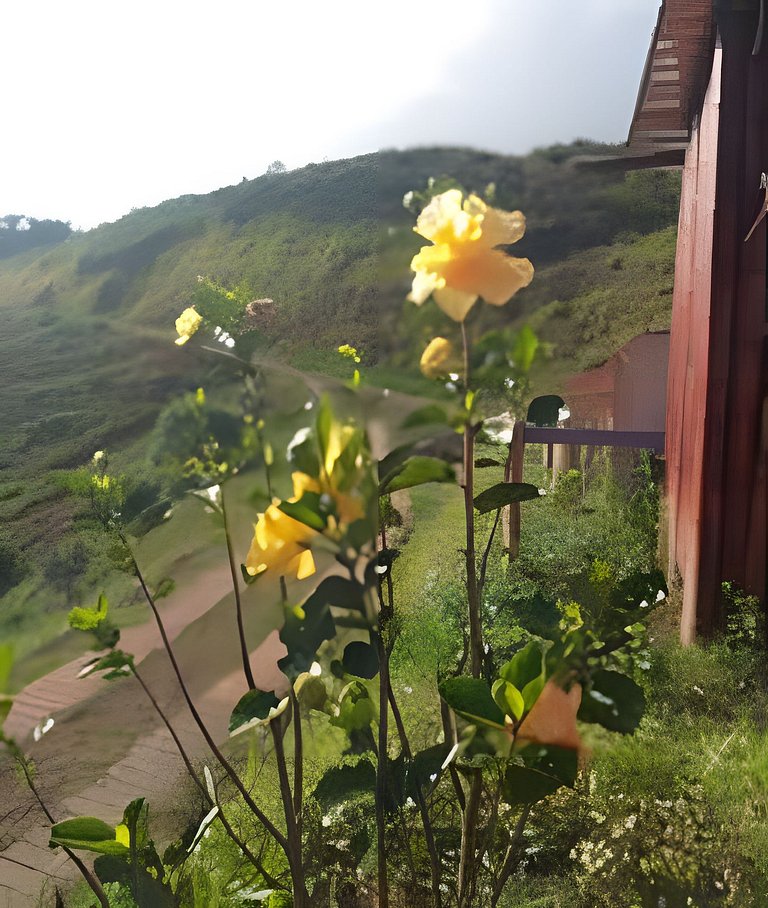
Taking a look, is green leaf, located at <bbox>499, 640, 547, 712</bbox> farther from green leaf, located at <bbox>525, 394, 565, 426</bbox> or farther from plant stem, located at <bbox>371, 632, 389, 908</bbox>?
green leaf, located at <bbox>525, 394, 565, 426</bbox>

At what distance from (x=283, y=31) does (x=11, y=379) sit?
36cm

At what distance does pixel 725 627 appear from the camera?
939 mm

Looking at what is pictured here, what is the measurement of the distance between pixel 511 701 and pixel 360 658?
0.35 feet

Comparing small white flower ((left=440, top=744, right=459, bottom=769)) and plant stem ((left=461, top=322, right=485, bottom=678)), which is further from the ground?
plant stem ((left=461, top=322, right=485, bottom=678))

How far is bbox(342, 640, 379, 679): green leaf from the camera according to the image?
580mm

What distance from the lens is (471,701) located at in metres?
Answer: 0.55

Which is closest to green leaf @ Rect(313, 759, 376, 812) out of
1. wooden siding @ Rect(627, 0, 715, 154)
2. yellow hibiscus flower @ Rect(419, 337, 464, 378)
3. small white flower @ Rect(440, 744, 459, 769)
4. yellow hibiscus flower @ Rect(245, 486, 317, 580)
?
small white flower @ Rect(440, 744, 459, 769)

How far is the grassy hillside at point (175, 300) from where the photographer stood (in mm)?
645

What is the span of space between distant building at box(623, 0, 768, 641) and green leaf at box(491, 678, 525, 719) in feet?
1.44

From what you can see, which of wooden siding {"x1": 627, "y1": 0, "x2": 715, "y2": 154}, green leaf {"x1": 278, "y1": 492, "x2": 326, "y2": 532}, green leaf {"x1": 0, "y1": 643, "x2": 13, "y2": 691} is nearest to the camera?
green leaf {"x1": 278, "y1": 492, "x2": 326, "y2": 532}

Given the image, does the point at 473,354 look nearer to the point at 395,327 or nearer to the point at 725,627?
the point at 395,327

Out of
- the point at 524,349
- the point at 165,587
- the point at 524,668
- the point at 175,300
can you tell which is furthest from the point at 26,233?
the point at 524,668

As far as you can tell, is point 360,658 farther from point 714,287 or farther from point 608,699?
point 714,287

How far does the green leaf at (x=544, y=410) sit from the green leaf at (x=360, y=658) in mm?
227
